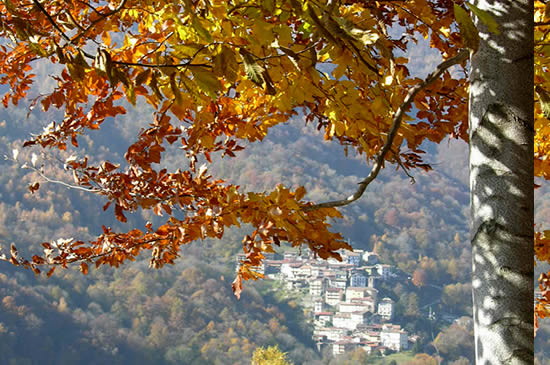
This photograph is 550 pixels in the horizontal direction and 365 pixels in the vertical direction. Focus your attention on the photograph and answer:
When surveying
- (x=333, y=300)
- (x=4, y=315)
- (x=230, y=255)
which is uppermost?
(x=230, y=255)

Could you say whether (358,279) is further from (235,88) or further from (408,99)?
(408,99)

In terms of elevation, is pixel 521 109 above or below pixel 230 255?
below

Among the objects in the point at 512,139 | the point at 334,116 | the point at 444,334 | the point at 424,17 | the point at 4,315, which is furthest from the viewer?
the point at 444,334

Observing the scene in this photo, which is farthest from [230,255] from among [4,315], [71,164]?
[71,164]

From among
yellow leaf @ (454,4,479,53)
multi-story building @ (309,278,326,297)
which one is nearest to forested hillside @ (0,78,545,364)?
multi-story building @ (309,278,326,297)

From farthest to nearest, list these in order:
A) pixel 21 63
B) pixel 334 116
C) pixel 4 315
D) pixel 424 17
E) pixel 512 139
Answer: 1. pixel 4 315
2. pixel 21 63
3. pixel 424 17
4. pixel 334 116
5. pixel 512 139

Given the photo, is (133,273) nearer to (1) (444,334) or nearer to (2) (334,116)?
(1) (444,334)

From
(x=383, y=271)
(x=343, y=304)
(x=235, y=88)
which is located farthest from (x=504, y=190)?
(x=383, y=271)
